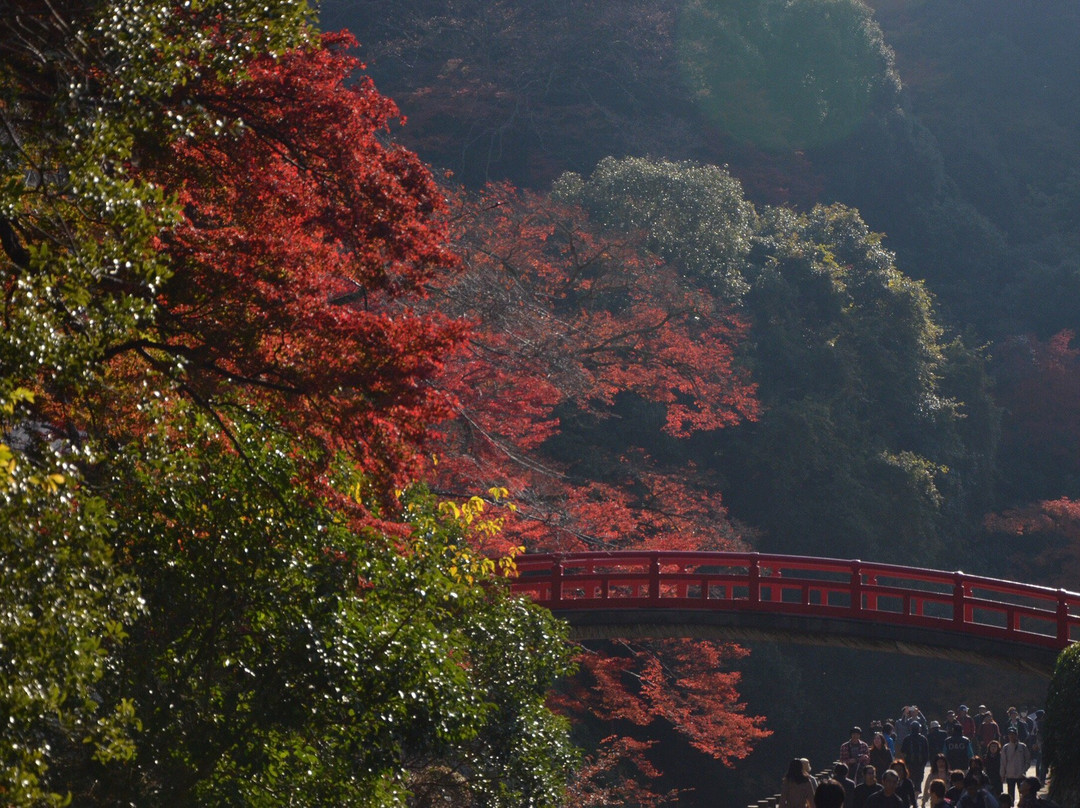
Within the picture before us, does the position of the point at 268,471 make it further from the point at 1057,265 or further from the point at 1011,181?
the point at 1011,181

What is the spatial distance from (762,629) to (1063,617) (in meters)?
3.69

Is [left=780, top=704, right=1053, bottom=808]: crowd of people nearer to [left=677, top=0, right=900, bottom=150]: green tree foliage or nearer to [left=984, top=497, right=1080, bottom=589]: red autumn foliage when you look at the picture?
[left=984, top=497, right=1080, bottom=589]: red autumn foliage

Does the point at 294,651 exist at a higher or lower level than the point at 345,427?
lower

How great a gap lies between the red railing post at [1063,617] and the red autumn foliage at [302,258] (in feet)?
28.7

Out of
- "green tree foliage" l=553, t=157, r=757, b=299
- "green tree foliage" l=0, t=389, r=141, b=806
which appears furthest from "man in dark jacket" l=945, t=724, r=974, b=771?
"green tree foliage" l=553, t=157, r=757, b=299

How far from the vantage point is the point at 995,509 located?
29.2m

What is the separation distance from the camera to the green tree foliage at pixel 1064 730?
1113 cm

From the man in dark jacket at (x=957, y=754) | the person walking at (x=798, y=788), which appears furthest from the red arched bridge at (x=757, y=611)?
the person walking at (x=798, y=788)

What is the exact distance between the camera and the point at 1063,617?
12812 millimetres

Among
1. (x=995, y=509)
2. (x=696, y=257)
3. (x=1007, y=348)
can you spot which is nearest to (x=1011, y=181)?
(x=1007, y=348)

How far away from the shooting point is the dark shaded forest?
25.1 meters

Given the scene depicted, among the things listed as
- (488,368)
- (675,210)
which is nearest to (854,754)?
(488,368)

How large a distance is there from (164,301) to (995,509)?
26.8 metres

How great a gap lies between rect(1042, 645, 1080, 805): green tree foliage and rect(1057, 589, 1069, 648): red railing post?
1.03 meters
